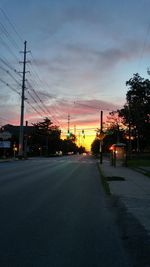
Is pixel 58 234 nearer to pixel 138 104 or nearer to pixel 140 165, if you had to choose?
pixel 140 165

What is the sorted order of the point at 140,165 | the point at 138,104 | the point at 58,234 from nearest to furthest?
the point at 58,234 < the point at 140,165 < the point at 138,104

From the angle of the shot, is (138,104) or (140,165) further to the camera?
(138,104)

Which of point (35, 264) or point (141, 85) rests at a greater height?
point (141, 85)

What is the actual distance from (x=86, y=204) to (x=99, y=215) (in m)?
2.50

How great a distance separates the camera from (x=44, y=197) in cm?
1688

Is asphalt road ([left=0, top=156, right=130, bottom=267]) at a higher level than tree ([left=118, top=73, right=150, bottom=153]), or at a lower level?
lower

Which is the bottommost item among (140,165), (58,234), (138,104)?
(58,234)

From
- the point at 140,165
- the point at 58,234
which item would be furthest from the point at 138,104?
the point at 58,234

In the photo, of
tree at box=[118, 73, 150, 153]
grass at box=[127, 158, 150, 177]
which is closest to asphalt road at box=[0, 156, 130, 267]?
grass at box=[127, 158, 150, 177]

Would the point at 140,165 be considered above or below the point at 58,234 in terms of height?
above

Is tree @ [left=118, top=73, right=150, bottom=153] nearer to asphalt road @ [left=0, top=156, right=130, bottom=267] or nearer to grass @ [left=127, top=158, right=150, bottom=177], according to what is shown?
grass @ [left=127, top=158, right=150, bottom=177]

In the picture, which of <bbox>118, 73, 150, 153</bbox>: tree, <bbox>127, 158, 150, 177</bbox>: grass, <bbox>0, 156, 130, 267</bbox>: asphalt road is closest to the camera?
<bbox>0, 156, 130, 267</bbox>: asphalt road

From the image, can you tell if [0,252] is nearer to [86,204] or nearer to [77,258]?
[77,258]

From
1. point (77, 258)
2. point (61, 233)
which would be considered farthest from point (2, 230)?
point (77, 258)
